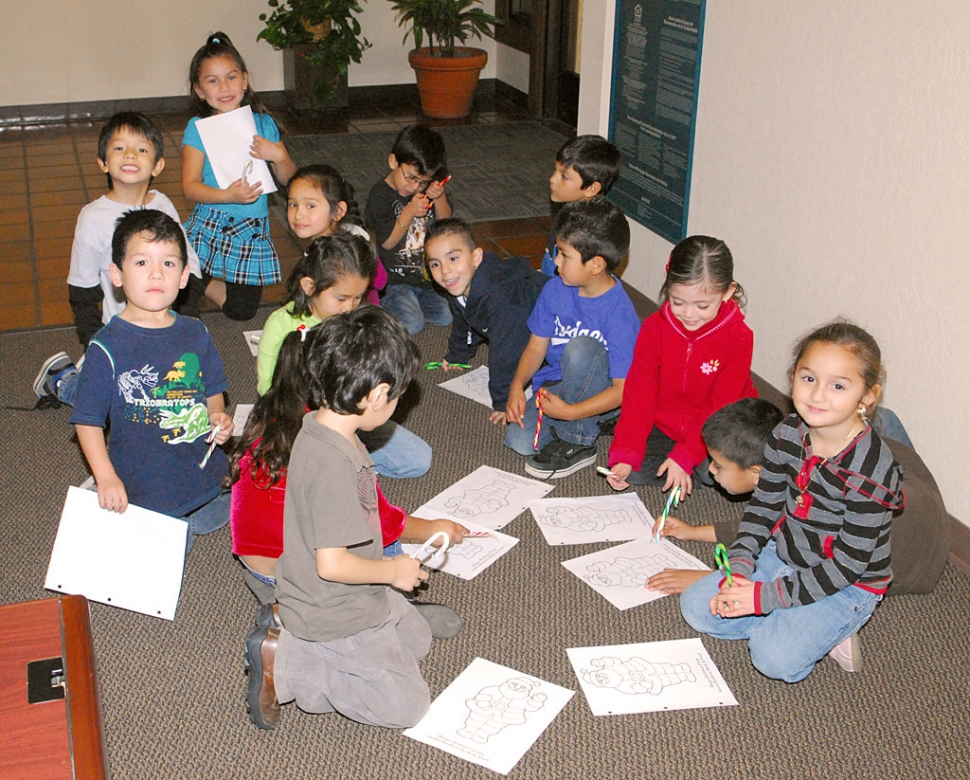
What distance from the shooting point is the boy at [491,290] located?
2779 mm

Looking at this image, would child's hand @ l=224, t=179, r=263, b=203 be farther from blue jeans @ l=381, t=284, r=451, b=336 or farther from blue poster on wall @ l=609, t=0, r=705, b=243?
blue poster on wall @ l=609, t=0, r=705, b=243

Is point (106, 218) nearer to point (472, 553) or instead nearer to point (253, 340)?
point (253, 340)

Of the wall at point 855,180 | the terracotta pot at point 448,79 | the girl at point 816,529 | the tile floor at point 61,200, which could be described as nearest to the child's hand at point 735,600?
the girl at point 816,529

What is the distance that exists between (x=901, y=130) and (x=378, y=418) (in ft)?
5.20

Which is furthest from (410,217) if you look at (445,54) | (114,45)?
(114,45)

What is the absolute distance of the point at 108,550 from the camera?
2148 millimetres

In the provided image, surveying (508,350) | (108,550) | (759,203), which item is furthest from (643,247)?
(108,550)

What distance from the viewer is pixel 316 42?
21.1ft

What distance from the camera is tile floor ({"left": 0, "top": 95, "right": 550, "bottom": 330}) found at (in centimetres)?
385

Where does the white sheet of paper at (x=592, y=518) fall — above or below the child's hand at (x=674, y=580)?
below

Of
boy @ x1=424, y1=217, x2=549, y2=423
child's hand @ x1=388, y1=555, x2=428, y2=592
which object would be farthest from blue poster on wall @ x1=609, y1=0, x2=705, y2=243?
child's hand @ x1=388, y1=555, x2=428, y2=592

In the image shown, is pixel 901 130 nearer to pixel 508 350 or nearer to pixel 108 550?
pixel 508 350

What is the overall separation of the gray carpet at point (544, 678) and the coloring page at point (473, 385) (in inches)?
25.7

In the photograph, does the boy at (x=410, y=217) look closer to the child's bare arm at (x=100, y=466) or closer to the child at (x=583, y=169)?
the child at (x=583, y=169)
